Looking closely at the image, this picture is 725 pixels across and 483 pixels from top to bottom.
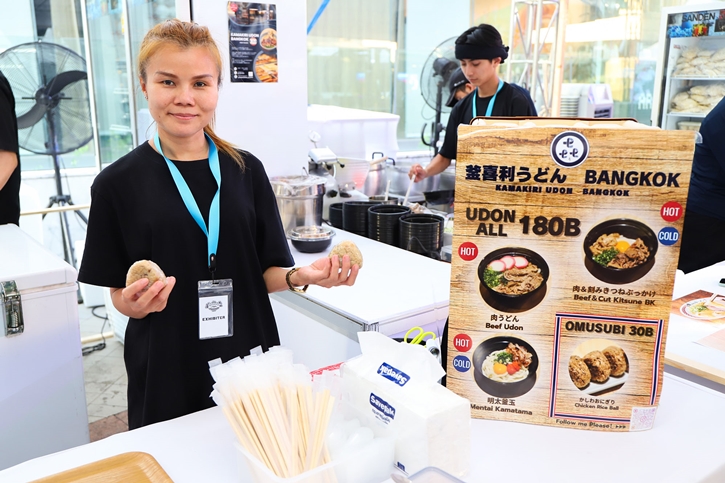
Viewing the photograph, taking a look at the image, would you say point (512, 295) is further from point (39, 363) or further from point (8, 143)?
point (8, 143)

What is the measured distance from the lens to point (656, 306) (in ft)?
3.42

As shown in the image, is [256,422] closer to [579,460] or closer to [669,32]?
[579,460]

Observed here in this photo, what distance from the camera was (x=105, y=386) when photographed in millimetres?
3266

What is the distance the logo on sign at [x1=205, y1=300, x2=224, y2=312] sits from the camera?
1437 mm

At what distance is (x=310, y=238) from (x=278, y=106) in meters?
0.74

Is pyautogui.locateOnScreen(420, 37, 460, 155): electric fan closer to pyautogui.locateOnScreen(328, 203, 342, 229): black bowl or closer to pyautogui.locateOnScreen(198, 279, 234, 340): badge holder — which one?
pyautogui.locateOnScreen(328, 203, 342, 229): black bowl

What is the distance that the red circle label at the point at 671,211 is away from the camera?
0.99 metres

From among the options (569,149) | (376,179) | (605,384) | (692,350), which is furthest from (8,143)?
(376,179)

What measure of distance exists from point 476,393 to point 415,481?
32 cm

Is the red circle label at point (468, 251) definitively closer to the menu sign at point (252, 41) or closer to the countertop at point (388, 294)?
the countertop at point (388, 294)

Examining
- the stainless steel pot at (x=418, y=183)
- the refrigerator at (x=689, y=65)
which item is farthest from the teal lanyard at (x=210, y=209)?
the refrigerator at (x=689, y=65)

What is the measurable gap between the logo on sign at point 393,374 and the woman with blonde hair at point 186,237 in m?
0.34

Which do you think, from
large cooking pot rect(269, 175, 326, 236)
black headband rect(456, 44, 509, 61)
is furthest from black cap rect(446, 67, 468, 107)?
large cooking pot rect(269, 175, 326, 236)

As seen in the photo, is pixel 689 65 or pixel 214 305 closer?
pixel 214 305
